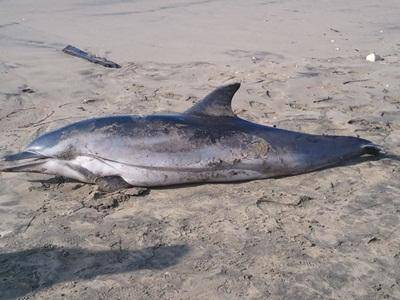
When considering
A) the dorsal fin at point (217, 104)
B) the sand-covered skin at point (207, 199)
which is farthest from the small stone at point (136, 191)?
the dorsal fin at point (217, 104)

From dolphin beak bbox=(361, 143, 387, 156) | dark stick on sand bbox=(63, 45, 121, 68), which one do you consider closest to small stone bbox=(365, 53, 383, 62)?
dolphin beak bbox=(361, 143, 387, 156)

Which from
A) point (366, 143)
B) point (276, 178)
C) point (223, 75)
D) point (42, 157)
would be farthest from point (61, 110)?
point (366, 143)

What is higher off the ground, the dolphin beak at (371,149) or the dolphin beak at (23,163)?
the dolphin beak at (23,163)

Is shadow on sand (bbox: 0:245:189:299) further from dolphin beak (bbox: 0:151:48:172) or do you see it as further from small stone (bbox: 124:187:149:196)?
dolphin beak (bbox: 0:151:48:172)

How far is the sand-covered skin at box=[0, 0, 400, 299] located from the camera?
310 centimetres

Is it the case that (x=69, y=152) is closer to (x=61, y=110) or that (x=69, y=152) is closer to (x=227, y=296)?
(x=61, y=110)

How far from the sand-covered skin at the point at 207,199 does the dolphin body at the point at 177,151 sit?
0.38 feet

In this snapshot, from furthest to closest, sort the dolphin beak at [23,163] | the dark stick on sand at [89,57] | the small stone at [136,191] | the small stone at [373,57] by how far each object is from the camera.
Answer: the small stone at [373,57], the dark stick on sand at [89,57], the dolphin beak at [23,163], the small stone at [136,191]

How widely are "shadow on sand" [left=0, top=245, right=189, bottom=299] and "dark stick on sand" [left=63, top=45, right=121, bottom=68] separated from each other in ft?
15.5

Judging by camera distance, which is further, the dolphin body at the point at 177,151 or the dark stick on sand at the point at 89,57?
the dark stick on sand at the point at 89,57

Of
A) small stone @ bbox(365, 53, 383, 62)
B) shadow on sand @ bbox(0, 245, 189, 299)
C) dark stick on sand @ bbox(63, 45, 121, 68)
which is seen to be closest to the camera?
shadow on sand @ bbox(0, 245, 189, 299)

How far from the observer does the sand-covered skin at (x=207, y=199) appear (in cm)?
310

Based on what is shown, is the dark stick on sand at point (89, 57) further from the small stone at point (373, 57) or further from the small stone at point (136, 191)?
the small stone at point (373, 57)

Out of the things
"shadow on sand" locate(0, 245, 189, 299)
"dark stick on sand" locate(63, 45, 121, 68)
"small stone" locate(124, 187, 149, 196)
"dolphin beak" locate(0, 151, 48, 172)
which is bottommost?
"small stone" locate(124, 187, 149, 196)
